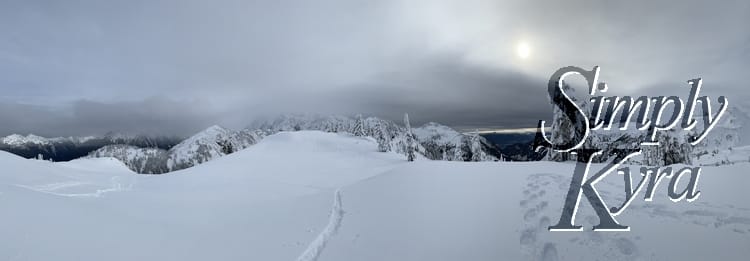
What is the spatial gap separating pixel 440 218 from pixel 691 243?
8.26 meters

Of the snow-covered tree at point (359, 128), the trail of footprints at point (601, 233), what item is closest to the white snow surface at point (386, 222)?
the trail of footprints at point (601, 233)

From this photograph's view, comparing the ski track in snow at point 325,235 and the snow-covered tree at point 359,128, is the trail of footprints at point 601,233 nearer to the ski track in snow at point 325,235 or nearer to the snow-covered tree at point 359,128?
the ski track in snow at point 325,235

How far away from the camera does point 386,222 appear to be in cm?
1581

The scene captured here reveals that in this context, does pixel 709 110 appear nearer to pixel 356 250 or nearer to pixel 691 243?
pixel 691 243

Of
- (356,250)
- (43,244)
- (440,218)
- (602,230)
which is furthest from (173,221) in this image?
(602,230)

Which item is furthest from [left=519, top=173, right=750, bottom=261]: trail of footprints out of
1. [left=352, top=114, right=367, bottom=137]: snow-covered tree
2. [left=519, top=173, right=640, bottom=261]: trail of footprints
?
[left=352, top=114, right=367, bottom=137]: snow-covered tree

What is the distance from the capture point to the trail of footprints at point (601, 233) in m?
7.97

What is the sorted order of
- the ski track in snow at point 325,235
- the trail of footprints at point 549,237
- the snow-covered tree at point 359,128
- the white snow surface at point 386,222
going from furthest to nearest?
the snow-covered tree at point 359,128
the ski track in snow at point 325,235
the white snow surface at point 386,222
the trail of footprints at point 549,237

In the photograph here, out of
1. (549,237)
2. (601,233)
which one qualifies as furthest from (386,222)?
(601,233)

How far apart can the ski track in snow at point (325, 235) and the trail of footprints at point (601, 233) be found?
7.11 metres

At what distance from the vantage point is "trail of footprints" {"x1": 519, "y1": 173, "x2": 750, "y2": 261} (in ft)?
26.2

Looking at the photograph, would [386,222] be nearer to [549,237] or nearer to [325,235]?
[325,235]

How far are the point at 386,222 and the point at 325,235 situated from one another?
107 inches

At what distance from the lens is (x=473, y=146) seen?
75.9 m
